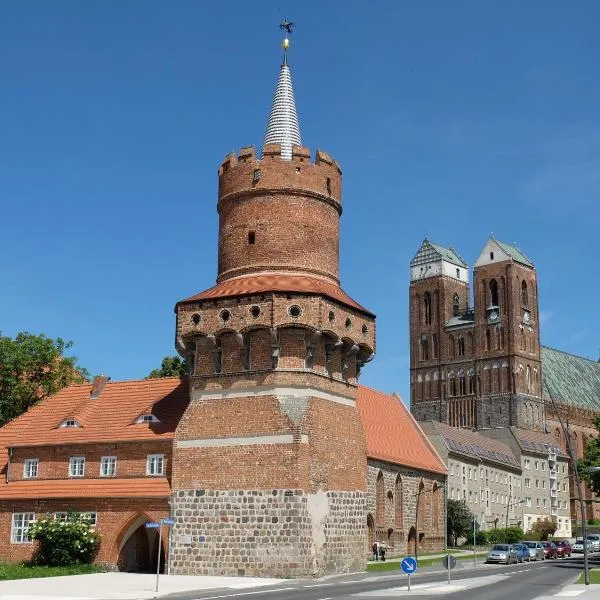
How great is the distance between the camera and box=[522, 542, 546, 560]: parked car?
6246 cm

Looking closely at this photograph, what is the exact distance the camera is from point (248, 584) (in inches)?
1394

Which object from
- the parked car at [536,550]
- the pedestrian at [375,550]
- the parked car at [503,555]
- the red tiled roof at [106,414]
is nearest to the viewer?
the red tiled roof at [106,414]

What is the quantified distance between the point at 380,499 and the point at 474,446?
1349 inches

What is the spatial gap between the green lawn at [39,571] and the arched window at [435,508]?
31.8 metres

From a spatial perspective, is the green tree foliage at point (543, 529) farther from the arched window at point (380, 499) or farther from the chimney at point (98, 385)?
the chimney at point (98, 385)

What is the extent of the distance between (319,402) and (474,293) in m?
110

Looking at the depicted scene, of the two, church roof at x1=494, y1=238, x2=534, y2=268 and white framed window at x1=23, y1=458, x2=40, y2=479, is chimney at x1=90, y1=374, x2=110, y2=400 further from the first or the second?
church roof at x1=494, y1=238, x2=534, y2=268

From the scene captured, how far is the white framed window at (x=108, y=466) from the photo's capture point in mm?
44250

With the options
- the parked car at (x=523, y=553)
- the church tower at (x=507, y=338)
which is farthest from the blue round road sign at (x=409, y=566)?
the church tower at (x=507, y=338)

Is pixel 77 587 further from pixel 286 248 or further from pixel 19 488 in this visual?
pixel 286 248

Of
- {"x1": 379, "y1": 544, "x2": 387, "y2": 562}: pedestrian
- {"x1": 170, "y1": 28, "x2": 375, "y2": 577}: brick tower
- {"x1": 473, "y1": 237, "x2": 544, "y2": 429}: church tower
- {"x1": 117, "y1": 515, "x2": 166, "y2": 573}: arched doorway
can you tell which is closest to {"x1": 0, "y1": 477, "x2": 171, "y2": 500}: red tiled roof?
{"x1": 117, "y1": 515, "x2": 166, "y2": 573}: arched doorway

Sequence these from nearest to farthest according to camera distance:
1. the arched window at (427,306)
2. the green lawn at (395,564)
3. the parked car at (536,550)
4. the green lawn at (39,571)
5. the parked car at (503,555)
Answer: the green lawn at (39,571) < the green lawn at (395,564) < the parked car at (503,555) < the parked car at (536,550) < the arched window at (427,306)

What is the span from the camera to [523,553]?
195ft

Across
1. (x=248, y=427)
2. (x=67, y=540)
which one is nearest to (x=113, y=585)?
(x=67, y=540)
